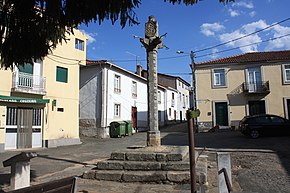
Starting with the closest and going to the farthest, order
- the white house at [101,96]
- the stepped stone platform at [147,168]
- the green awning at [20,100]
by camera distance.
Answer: the stepped stone platform at [147,168], the green awning at [20,100], the white house at [101,96]

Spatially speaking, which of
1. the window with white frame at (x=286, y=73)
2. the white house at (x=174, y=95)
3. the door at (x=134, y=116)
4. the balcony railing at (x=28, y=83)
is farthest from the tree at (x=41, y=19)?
the white house at (x=174, y=95)

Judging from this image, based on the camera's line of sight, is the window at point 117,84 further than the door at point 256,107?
Yes

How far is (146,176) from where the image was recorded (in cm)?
623

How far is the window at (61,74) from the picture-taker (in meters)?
16.9

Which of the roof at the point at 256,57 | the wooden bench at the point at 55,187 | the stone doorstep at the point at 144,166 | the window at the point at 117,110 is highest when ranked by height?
the roof at the point at 256,57

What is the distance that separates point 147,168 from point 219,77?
59.6 ft

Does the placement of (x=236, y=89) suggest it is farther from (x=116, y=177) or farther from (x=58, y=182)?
(x=58, y=182)

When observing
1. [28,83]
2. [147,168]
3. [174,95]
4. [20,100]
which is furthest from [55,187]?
[174,95]

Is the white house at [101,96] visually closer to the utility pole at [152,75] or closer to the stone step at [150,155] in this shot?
the utility pole at [152,75]

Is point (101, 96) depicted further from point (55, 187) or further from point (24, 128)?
point (55, 187)

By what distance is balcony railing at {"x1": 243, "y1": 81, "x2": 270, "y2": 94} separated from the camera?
2168 centimetres

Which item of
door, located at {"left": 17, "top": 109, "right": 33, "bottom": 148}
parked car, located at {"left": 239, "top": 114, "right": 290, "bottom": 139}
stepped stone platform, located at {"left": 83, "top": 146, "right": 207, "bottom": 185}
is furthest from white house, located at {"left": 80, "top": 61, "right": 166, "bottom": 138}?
stepped stone platform, located at {"left": 83, "top": 146, "right": 207, "bottom": 185}

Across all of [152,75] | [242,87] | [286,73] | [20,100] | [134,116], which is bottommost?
[134,116]

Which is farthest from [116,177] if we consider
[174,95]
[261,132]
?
[174,95]
